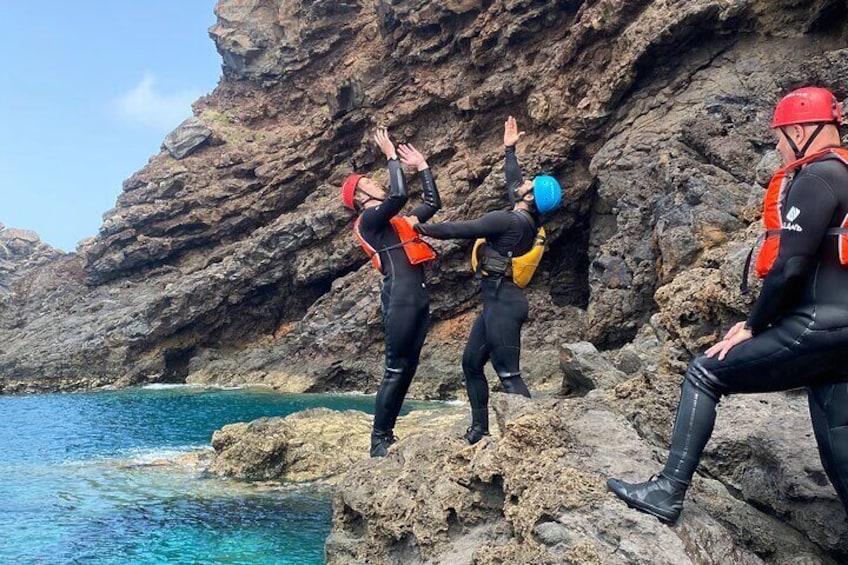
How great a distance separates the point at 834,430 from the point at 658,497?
95 centimetres

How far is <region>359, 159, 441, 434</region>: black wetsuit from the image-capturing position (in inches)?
285

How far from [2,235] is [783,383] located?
7320 cm

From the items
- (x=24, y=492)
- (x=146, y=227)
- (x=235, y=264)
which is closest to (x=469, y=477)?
(x=24, y=492)

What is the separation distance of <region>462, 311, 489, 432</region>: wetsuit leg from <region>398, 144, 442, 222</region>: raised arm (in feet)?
4.66

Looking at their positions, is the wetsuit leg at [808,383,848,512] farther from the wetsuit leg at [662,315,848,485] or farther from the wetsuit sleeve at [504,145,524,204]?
the wetsuit sleeve at [504,145,524,204]

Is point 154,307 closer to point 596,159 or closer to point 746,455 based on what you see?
point 596,159

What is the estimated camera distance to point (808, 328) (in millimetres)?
3271

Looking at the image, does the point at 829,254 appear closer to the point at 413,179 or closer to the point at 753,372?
A: the point at 753,372

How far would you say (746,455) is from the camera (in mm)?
4418

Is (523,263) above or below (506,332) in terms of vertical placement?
above

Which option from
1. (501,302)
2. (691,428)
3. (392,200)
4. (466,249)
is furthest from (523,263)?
(466,249)

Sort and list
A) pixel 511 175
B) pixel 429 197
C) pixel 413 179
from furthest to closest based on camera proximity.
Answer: pixel 413 179, pixel 511 175, pixel 429 197

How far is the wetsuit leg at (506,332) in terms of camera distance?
6.63 meters

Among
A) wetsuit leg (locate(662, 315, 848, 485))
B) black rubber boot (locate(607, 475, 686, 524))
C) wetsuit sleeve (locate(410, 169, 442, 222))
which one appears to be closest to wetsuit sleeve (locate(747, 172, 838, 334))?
wetsuit leg (locate(662, 315, 848, 485))
